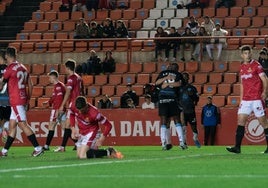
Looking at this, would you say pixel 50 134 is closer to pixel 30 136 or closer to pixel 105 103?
pixel 30 136

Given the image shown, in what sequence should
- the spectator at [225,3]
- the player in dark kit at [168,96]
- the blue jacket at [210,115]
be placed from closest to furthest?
the player in dark kit at [168,96]
the blue jacket at [210,115]
the spectator at [225,3]

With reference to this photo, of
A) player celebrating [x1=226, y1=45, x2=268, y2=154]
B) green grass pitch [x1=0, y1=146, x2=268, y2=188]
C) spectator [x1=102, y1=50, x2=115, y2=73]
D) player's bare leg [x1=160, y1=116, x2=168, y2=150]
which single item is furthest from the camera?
spectator [x1=102, y1=50, x2=115, y2=73]

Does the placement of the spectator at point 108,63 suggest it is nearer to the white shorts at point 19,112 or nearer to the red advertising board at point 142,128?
the red advertising board at point 142,128

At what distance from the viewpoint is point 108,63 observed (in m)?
31.3

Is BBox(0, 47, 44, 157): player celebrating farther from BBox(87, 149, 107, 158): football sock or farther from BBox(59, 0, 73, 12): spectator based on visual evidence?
BBox(59, 0, 73, 12): spectator

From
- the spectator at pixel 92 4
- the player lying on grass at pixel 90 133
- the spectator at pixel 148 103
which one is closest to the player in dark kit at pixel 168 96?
the player lying on grass at pixel 90 133

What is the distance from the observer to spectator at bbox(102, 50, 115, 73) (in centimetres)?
3123

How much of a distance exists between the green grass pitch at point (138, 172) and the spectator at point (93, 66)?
14477 mm

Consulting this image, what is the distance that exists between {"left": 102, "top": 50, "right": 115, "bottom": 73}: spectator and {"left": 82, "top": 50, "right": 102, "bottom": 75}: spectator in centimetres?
16

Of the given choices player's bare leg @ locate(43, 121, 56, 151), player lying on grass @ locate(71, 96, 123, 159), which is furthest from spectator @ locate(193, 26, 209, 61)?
player lying on grass @ locate(71, 96, 123, 159)

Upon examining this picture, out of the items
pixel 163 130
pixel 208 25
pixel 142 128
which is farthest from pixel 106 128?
pixel 208 25

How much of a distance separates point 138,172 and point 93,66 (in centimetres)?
1815

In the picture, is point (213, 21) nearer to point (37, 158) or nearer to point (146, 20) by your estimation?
point (146, 20)

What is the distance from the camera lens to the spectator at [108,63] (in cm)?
3123
